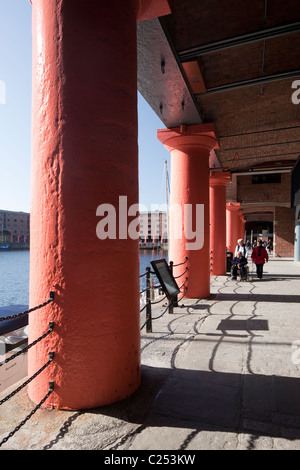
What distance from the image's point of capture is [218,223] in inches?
488

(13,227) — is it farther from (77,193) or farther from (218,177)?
(77,193)

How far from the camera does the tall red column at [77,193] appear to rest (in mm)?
2600

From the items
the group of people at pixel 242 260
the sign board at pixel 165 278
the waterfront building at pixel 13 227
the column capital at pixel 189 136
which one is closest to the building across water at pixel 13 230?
the waterfront building at pixel 13 227

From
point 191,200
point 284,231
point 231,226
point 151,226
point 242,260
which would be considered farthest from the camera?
point 151,226

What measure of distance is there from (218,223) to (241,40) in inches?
314

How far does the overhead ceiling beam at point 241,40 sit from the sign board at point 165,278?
3471 millimetres

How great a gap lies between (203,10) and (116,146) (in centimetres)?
344

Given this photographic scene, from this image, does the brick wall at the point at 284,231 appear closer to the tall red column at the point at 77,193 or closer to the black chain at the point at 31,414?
the tall red column at the point at 77,193

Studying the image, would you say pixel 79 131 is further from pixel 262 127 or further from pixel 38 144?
pixel 262 127

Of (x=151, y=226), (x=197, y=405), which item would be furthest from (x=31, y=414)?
(x=151, y=226)

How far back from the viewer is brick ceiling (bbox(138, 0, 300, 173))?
4711 millimetres

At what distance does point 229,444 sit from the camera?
2.20 m
